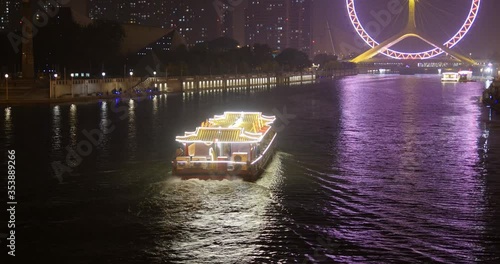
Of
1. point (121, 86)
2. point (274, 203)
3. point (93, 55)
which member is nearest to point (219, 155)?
point (274, 203)

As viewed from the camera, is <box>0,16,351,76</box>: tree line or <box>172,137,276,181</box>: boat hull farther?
<box>0,16,351,76</box>: tree line

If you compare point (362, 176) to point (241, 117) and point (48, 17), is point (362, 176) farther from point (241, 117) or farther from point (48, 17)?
point (48, 17)

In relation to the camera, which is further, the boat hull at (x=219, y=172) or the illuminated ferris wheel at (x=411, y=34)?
the illuminated ferris wheel at (x=411, y=34)

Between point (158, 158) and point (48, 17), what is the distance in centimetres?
6600

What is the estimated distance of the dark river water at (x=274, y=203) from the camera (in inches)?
478

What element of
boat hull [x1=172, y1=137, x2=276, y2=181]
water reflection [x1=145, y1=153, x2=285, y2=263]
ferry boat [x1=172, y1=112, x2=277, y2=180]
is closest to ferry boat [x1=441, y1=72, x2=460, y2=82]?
ferry boat [x1=172, y1=112, x2=277, y2=180]

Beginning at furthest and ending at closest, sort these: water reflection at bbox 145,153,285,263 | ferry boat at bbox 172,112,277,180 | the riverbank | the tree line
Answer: the tree line < the riverbank < ferry boat at bbox 172,112,277,180 < water reflection at bbox 145,153,285,263

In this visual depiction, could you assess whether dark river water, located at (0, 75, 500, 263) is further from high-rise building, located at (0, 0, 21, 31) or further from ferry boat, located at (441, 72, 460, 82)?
high-rise building, located at (0, 0, 21, 31)

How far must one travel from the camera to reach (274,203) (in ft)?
52.0

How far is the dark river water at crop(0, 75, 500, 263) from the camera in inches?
478

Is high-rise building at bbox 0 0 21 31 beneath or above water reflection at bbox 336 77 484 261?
above

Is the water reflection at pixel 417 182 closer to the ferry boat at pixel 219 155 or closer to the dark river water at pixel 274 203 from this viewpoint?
the dark river water at pixel 274 203

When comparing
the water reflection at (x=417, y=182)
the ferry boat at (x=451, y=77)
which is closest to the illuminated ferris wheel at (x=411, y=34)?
the ferry boat at (x=451, y=77)

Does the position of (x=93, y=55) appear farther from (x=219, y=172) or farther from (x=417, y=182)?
(x=417, y=182)
